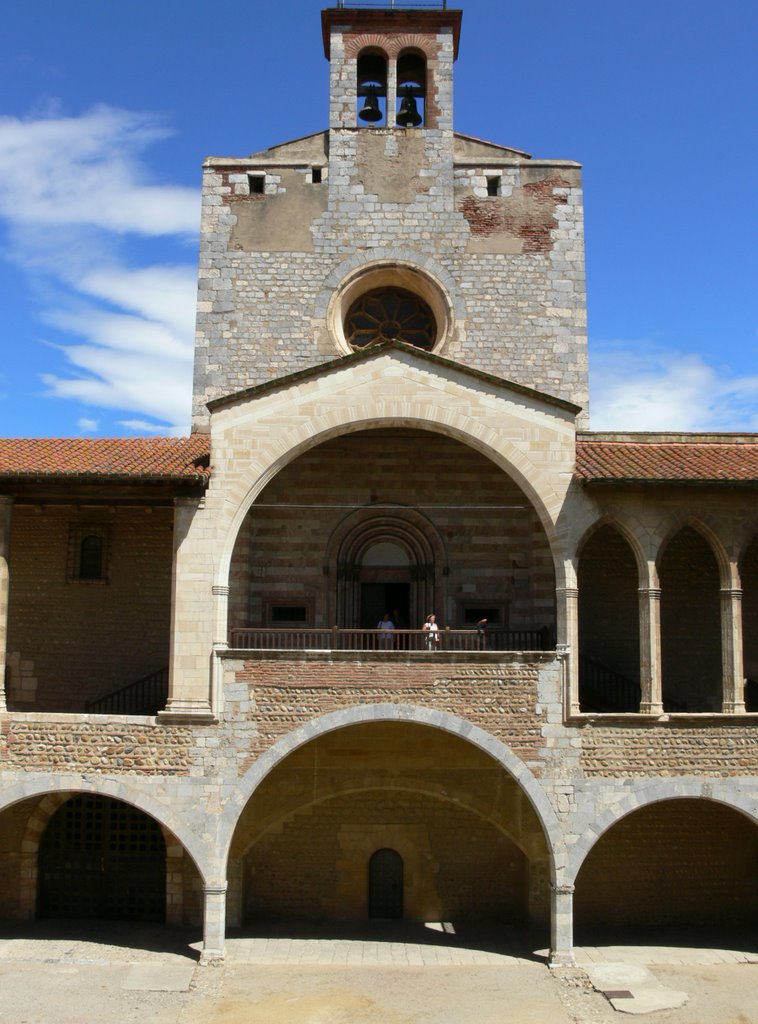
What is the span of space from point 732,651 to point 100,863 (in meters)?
11.4

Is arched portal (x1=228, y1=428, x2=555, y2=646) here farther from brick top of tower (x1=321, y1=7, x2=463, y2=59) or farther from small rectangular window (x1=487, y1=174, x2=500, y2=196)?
brick top of tower (x1=321, y1=7, x2=463, y2=59)

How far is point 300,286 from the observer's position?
1973 cm

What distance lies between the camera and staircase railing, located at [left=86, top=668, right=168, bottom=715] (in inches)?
676

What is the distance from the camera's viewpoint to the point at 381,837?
1773 centimetres

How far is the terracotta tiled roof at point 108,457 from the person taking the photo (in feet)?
50.5

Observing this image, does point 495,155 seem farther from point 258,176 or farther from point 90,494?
point 90,494

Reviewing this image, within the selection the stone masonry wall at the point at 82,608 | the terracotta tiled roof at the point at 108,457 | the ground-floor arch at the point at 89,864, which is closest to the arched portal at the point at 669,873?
the ground-floor arch at the point at 89,864

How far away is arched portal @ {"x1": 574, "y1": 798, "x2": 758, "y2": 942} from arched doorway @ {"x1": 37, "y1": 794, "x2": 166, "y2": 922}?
7.54 metres

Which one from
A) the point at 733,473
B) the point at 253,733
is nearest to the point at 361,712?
the point at 253,733

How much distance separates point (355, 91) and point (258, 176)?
274 centimetres

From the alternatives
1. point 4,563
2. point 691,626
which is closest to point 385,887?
point 691,626

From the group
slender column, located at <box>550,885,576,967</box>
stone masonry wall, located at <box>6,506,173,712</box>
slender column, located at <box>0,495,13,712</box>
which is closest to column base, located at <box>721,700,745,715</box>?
slender column, located at <box>550,885,576,967</box>

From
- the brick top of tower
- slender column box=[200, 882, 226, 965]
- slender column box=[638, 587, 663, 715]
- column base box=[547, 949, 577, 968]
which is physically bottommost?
column base box=[547, 949, 577, 968]

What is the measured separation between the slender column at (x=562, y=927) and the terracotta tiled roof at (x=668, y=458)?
6.24m
